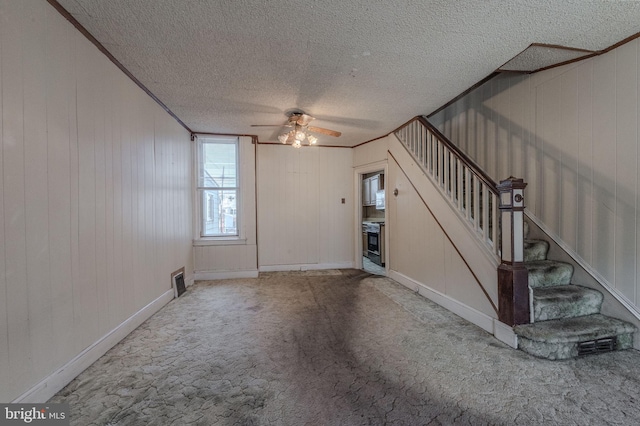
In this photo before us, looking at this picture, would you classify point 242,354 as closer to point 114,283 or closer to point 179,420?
point 179,420

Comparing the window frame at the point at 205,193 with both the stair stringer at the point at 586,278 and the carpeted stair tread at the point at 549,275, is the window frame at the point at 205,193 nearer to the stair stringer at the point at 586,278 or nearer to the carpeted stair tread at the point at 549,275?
the carpeted stair tread at the point at 549,275

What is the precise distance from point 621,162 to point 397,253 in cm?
274

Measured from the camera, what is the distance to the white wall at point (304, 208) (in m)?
4.95

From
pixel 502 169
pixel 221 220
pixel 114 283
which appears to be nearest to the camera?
pixel 114 283

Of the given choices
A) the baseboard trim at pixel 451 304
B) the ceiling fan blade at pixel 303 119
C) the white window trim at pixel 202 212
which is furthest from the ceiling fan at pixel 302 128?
the baseboard trim at pixel 451 304

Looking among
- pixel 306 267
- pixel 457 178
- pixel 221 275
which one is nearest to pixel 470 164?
pixel 457 178

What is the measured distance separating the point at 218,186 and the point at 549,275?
183 inches

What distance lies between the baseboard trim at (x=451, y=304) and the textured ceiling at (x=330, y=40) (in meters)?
2.40

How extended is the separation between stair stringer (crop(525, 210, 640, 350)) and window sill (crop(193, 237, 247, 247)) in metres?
4.15

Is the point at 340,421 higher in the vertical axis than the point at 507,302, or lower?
lower

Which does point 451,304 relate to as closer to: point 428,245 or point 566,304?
point 428,245

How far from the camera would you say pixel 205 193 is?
451cm

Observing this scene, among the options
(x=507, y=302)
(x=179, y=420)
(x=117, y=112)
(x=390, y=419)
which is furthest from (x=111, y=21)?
(x=507, y=302)

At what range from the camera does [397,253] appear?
4328 millimetres
